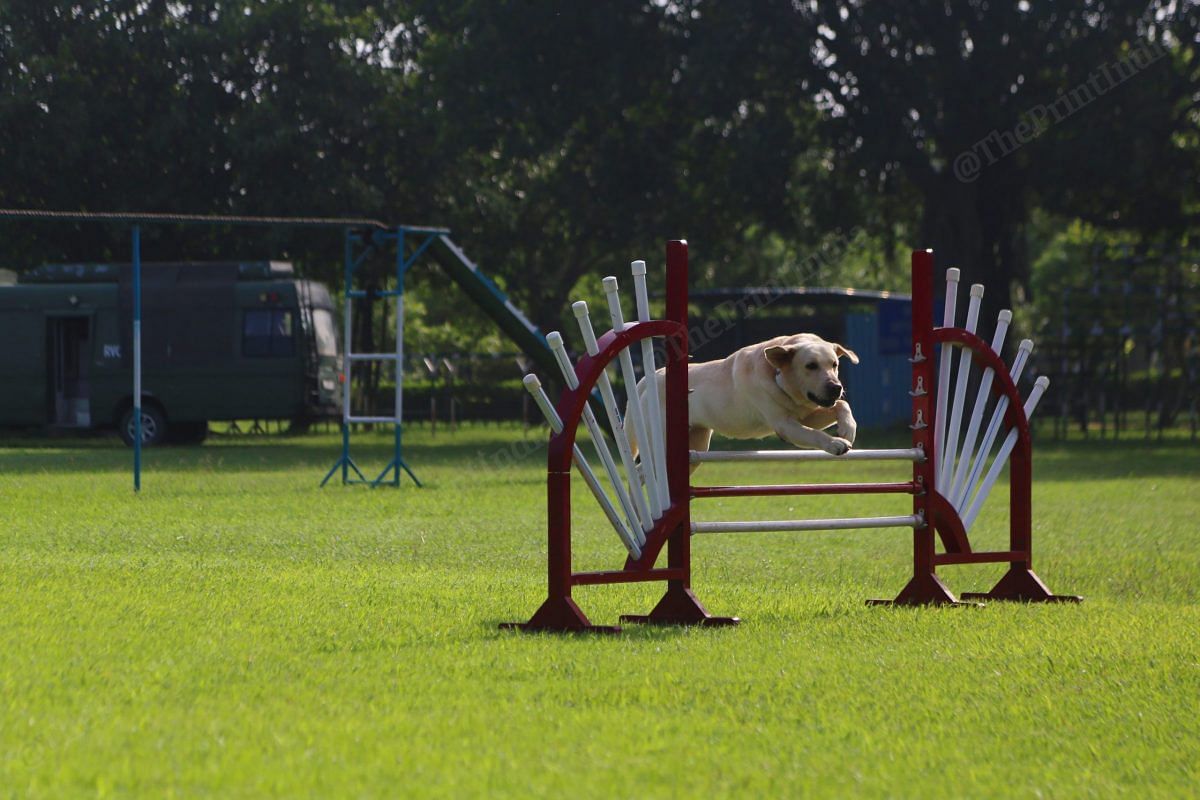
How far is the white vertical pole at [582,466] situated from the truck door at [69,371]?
2442cm

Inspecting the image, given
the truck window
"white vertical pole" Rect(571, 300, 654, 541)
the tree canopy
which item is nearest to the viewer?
"white vertical pole" Rect(571, 300, 654, 541)

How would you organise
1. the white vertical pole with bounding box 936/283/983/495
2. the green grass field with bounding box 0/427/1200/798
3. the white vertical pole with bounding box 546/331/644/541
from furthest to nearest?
the white vertical pole with bounding box 936/283/983/495
the white vertical pole with bounding box 546/331/644/541
the green grass field with bounding box 0/427/1200/798

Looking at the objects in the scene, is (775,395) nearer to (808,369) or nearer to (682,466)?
(808,369)

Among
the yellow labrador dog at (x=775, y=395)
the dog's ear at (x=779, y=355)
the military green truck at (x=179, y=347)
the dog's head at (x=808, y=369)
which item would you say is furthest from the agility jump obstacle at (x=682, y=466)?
the military green truck at (x=179, y=347)

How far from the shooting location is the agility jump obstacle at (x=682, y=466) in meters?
7.91

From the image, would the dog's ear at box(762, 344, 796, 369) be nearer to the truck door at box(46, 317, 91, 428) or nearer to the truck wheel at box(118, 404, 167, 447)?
the truck wheel at box(118, 404, 167, 447)

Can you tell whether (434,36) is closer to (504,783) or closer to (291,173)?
(291,173)

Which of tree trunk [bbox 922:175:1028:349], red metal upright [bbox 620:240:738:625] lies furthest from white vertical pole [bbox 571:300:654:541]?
tree trunk [bbox 922:175:1028:349]

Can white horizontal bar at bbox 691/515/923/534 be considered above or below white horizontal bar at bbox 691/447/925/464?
below

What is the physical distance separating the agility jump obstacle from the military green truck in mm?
21982

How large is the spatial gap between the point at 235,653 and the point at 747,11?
26.1 meters

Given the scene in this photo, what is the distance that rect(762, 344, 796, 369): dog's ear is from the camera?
26.7 feet

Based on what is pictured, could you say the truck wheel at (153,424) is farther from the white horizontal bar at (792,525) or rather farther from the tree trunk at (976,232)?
the white horizontal bar at (792,525)

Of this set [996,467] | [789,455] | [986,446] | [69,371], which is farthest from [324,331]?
[789,455]
